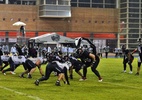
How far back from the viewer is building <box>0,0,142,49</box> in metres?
82.2

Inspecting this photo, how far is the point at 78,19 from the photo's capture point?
86938mm

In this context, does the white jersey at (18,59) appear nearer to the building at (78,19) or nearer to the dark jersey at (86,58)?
the dark jersey at (86,58)

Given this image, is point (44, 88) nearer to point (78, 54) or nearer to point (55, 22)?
point (78, 54)

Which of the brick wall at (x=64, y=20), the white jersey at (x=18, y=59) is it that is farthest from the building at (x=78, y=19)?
the white jersey at (x=18, y=59)

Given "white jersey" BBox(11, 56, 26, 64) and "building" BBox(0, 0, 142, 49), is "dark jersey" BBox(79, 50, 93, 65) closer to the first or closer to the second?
"white jersey" BBox(11, 56, 26, 64)

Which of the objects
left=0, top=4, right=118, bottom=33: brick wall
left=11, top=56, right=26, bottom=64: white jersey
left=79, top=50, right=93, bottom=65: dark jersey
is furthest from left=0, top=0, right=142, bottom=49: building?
left=79, top=50, right=93, bottom=65: dark jersey

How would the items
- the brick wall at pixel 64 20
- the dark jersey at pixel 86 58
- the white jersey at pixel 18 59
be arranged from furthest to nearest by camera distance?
the brick wall at pixel 64 20, the white jersey at pixel 18 59, the dark jersey at pixel 86 58

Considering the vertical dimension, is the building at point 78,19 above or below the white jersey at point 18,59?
above

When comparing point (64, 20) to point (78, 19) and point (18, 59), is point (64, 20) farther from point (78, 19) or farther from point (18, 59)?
point (18, 59)

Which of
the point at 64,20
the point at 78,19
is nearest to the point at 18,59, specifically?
the point at 64,20

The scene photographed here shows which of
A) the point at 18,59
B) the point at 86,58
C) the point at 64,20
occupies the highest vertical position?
the point at 64,20

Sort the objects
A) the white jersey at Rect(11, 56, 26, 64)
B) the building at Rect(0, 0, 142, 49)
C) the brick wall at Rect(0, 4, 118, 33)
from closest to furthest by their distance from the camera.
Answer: the white jersey at Rect(11, 56, 26, 64)
the brick wall at Rect(0, 4, 118, 33)
the building at Rect(0, 0, 142, 49)

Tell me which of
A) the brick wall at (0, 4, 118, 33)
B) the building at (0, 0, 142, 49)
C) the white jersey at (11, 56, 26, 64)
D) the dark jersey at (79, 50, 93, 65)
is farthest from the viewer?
the building at (0, 0, 142, 49)

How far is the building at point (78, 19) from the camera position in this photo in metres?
82.2
